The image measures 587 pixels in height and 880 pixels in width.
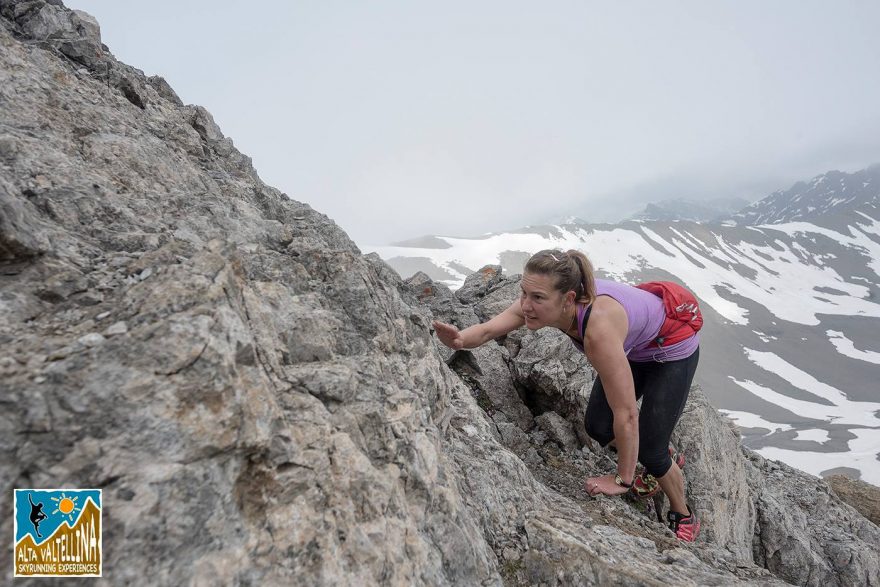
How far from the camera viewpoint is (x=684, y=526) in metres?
7.26

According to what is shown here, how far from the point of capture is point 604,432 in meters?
7.56

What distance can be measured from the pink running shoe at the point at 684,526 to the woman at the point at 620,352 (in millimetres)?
16

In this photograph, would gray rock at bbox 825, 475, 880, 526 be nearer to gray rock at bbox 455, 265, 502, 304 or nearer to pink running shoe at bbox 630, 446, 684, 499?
pink running shoe at bbox 630, 446, 684, 499

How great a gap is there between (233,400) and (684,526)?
25.4ft

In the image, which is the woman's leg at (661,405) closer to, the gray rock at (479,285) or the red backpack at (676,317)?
the red backpack at (676,317)

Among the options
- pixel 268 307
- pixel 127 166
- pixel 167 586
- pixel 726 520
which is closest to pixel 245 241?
pixel 268 307

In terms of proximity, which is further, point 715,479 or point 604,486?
point 715,479

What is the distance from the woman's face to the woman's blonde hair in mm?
78

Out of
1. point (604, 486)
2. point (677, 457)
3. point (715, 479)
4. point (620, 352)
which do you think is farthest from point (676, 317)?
point (715, 479)

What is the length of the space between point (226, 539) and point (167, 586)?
0.41m

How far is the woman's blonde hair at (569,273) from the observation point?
557 centimetres

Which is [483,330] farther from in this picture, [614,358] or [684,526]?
[684,526]

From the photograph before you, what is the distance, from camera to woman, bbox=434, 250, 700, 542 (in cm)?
545

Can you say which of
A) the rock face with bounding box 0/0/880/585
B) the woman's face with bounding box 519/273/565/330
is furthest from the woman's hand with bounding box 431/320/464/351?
the woman's face with bounding box 519/273/565/330
